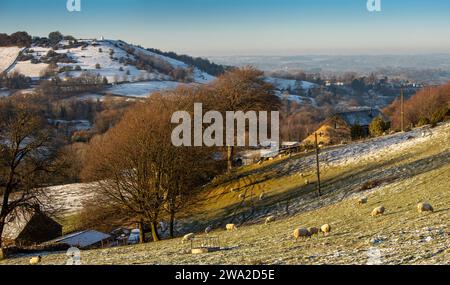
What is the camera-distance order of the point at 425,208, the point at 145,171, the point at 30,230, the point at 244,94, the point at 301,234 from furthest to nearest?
1. the point at 244,94
2. the point at 30,230
3. the point at 145,171
4. the point at 425,208
5. the point at 301,234

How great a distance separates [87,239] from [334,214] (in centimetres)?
1867

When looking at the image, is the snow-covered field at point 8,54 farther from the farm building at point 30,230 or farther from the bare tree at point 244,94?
the farm building at point 30,230

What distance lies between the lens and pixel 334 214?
75.1 feet

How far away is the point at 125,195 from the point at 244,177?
18.3 meters

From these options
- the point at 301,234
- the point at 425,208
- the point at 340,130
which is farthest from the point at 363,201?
the point at 340,130

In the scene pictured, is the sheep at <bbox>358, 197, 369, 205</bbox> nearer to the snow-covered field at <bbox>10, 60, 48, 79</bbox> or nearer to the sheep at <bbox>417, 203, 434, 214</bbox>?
the sheep at <bbox>417, 203, 434, 214</bbox>

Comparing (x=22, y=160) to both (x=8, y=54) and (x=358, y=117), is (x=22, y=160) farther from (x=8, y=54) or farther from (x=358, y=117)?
(x=8, y=54)

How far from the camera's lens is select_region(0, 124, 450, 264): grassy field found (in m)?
11.2

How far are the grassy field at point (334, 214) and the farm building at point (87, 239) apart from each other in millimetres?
6909

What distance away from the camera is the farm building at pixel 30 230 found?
3581 cm

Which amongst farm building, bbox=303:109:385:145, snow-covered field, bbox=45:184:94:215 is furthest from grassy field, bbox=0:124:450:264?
snow-covered field, bbox=45:184:94:215

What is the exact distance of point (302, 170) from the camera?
4369cm

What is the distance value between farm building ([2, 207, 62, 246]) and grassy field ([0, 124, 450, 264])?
1224 cm
